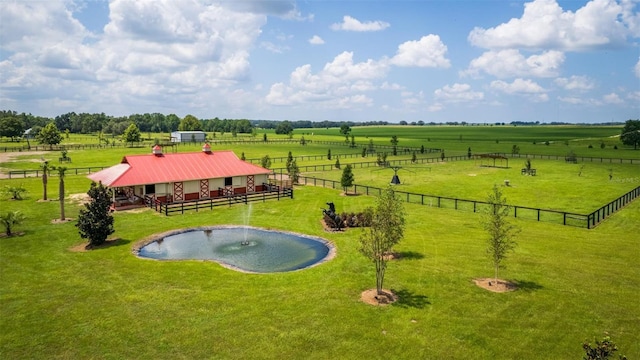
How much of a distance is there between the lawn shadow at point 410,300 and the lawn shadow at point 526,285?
469 centimetres

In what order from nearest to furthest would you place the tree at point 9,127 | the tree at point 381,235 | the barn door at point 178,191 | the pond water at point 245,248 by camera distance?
the tree at point 381,235 < the pond water at point 245,248 < the barn door at point 178,191 < the tree at point 9,127

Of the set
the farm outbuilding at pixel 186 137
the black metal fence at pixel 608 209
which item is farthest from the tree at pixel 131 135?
the black metal fence at pixel 608 209

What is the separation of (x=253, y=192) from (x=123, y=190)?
12225mm

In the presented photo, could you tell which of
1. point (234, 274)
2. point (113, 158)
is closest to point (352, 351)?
point (234, 274)

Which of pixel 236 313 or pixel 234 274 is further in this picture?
pixel 234 274

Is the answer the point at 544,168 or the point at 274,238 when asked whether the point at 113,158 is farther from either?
the point at 544,168

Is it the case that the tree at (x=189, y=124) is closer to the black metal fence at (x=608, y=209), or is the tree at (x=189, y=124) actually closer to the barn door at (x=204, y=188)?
the barn door at (x=204, y=188)

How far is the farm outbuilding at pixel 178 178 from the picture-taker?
Result: 3950 centimetres

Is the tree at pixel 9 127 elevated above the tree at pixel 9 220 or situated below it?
above

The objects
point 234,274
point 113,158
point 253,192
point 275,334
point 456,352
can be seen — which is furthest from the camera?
point 113,158

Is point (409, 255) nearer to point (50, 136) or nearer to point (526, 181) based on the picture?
point (526, 181)

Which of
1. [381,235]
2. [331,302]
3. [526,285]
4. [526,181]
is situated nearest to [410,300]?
[381,235]

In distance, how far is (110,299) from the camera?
18.4m

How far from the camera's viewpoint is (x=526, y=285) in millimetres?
19938
